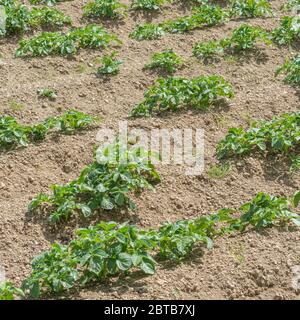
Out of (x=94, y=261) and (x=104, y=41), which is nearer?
(x=94, y=261)

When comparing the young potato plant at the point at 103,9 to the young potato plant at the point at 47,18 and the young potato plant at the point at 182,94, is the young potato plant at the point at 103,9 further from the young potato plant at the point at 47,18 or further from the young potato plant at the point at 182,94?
the young potato plant at the point at 182,94

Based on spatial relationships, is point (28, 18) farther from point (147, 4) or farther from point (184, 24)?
point (184, 24)

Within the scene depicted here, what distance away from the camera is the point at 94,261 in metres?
5.19

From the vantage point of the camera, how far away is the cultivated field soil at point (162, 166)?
5.32 meters

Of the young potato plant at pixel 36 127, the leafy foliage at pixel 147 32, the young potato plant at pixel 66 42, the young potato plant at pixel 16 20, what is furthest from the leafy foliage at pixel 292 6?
the young potato plant at pixel 36 127

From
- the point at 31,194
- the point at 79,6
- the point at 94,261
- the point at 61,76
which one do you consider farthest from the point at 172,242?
the point at 79,6

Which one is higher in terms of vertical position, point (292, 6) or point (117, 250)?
point (292, 6)

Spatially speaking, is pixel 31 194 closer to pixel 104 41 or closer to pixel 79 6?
pixel 104 41

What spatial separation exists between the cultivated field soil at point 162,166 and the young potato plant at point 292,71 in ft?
0.30

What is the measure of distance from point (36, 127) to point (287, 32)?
3503mm

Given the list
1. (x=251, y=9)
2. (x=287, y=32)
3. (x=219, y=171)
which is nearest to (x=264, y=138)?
(x=219, y=171)

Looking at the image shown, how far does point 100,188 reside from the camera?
6.13m

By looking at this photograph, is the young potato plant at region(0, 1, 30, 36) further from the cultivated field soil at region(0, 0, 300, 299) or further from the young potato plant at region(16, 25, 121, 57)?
the young potato plant at region(16, 25, 121, 57)

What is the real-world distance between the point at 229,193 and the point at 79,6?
452 centimetres
